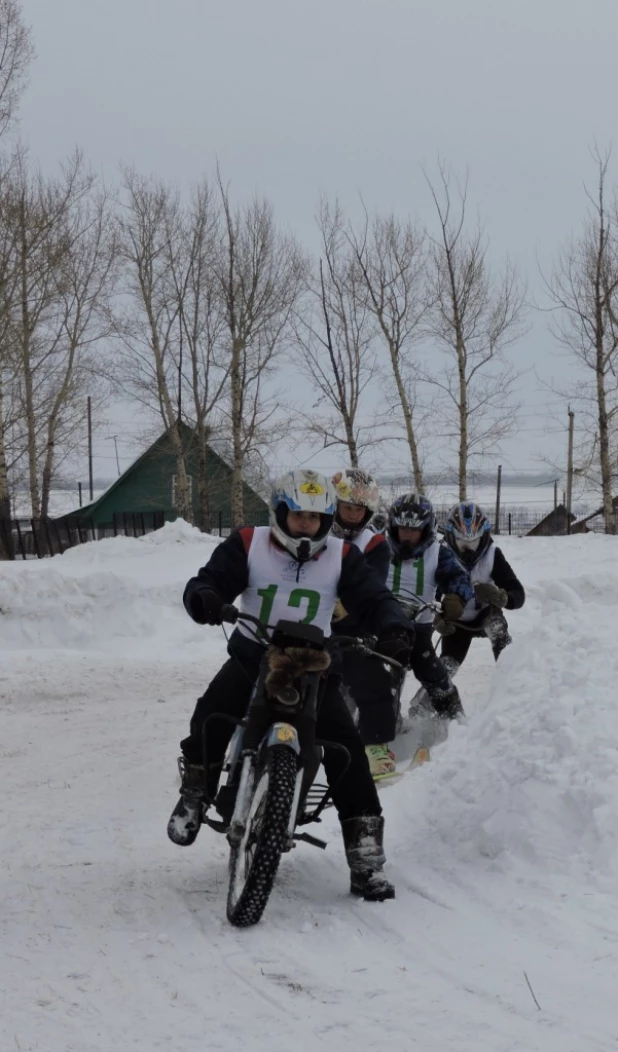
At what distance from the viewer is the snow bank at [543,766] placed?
4934 millimetres

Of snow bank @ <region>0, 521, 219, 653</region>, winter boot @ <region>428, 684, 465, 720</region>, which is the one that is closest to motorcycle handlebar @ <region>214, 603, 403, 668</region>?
winter boot @ <region>428, 684, 465, 720</region>

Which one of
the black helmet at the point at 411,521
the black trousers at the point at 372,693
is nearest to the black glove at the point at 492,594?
the black helmet at the point at 411,521

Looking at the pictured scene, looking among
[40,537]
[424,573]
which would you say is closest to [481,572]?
[424,573]

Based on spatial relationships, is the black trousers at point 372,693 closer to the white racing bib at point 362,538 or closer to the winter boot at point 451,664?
the white racing bib at point 362,538

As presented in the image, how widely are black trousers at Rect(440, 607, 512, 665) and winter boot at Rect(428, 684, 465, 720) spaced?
683 mm

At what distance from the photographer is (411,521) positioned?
8.28 metres

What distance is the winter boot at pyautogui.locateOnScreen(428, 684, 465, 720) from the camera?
28.0 ft

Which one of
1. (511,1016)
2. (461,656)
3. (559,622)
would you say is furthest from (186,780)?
(461,656)

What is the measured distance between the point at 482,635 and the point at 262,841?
525cm

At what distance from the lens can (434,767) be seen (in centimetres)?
666

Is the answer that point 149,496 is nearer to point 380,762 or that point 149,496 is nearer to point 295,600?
point 380,762

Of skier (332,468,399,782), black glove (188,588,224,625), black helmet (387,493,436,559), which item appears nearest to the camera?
black glove (188,588,224,625)

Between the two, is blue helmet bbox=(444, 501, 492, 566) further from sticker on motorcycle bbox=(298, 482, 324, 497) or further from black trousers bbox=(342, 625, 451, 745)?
sticker on motorcycle bbox=(298, 482, 324, 497)

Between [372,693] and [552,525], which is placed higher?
[552,525]
